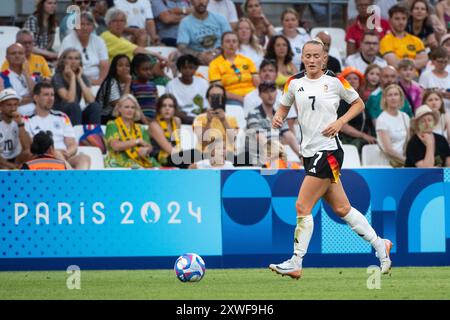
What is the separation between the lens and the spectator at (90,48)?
15.8 metres

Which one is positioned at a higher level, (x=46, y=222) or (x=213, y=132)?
(x=213, y=132)

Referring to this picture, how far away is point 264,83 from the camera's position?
14.9 metres

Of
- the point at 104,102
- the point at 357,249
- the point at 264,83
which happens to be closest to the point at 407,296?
the point at 357,249

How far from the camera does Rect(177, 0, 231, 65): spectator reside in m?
16.7

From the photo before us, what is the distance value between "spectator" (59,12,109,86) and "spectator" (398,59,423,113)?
465 cm

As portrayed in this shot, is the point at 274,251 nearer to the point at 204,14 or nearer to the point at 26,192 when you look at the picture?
the point at 26,192

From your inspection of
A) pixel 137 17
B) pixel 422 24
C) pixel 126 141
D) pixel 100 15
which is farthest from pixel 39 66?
pixel 422 24

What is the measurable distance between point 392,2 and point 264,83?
15.0ft

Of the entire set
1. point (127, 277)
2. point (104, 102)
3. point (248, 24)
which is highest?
point (248, 24)

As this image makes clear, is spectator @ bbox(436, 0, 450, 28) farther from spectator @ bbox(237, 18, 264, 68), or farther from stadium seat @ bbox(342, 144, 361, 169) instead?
stadium seat @ bbox(342, 144, 361, 169)

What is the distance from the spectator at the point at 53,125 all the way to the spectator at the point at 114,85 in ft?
3.58

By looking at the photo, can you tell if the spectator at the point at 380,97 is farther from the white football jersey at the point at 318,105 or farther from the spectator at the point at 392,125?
the white football jersey at the point at 318,105

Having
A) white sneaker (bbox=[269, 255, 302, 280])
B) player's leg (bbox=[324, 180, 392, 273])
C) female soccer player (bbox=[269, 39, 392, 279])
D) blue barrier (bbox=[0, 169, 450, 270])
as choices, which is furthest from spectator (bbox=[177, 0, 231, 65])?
white sneaker (bbox=[269, 255, 302, 280])

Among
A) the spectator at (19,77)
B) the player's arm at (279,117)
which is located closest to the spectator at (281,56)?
the spectator at (19,77)
